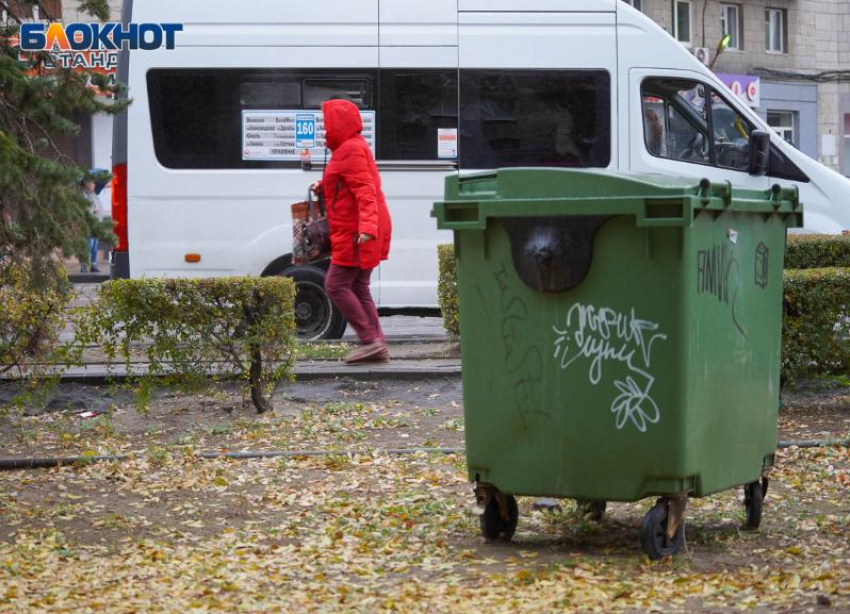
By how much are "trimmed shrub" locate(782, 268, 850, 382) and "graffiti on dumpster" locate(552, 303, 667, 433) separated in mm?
3284

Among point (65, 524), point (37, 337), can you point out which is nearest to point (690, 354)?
point (65, 524)

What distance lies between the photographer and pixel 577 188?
5.37 m

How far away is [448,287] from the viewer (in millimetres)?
10711

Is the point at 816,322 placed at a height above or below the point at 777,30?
below

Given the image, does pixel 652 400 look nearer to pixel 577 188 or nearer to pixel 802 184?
pixel 577 188

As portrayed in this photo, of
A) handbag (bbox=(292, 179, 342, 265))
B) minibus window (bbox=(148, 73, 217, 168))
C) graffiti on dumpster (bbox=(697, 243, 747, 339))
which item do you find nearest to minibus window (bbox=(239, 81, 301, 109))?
minibus window (bbox=(148, 73, 217, 168))

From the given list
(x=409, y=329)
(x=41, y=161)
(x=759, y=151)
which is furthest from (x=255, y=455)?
(x=409, y=329)

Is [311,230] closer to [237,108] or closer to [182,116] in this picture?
[237,108]

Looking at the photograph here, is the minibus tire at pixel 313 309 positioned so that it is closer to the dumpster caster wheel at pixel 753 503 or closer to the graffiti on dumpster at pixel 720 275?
the dumpster caster wheel at pixel 753 503

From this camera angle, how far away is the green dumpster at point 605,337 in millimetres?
5305

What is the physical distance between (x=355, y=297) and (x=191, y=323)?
183 cm

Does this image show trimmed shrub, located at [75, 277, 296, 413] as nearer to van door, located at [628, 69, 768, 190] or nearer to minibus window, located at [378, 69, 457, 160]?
minibus window, located at [378, 69, 457, 160]

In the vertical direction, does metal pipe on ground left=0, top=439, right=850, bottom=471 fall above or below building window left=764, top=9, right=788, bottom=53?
below

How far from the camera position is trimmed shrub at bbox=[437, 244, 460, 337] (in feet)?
35.0
